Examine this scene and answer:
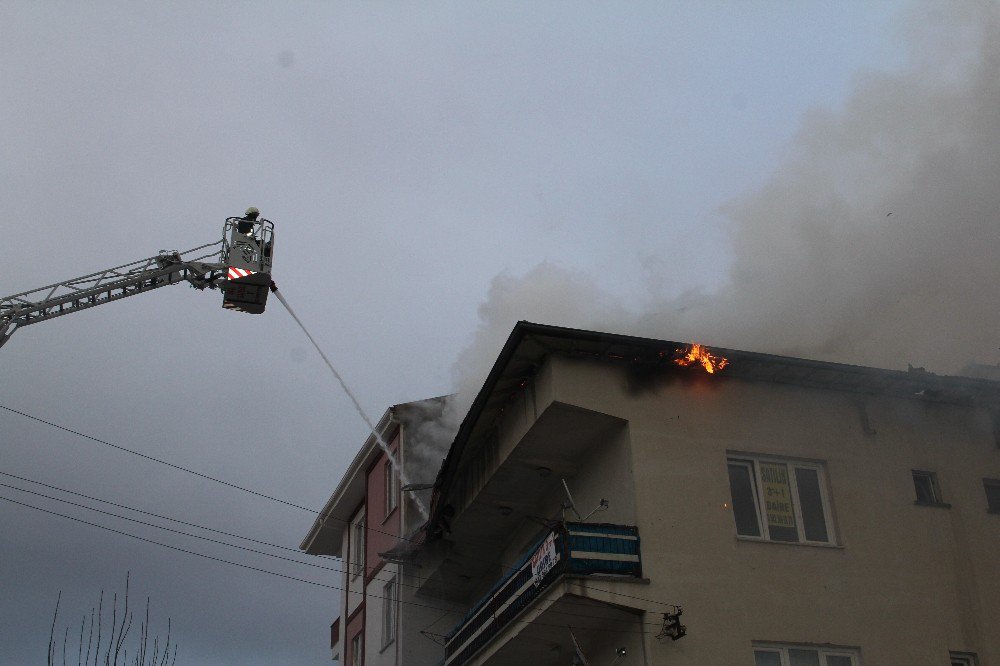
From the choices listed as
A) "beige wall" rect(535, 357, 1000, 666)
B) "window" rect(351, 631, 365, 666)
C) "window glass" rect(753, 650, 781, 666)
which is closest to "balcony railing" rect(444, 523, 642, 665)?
"beige wall" rect(535, 357, 1000, 666)

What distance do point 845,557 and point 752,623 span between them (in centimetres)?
220

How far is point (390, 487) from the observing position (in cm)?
2806

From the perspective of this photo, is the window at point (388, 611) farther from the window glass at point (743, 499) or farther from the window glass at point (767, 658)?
the window glass at point (767, 658)

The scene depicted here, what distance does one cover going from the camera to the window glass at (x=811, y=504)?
1741 centimetres

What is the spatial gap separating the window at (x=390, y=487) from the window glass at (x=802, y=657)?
12758mm

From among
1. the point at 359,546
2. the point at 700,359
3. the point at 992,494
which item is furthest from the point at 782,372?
the point at 359,546

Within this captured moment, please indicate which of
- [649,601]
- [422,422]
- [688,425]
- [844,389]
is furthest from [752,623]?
[422,422]

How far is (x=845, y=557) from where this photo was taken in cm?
1712

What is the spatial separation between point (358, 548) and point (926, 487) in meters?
17.3

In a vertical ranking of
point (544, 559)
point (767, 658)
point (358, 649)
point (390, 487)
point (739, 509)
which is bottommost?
point (767, 658)

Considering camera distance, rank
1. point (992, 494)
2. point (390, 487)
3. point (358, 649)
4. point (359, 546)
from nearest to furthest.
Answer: point (992, 494)
point (390, 487)
point (358, 649)
point (359, 546)

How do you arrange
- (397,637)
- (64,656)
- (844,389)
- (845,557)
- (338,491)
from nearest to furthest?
(64,656) < (845,557) < (844,389) < (397,637) < (338,491)

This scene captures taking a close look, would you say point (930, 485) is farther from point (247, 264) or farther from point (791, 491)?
point (247, 264)

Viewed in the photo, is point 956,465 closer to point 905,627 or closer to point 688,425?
point 905,627
